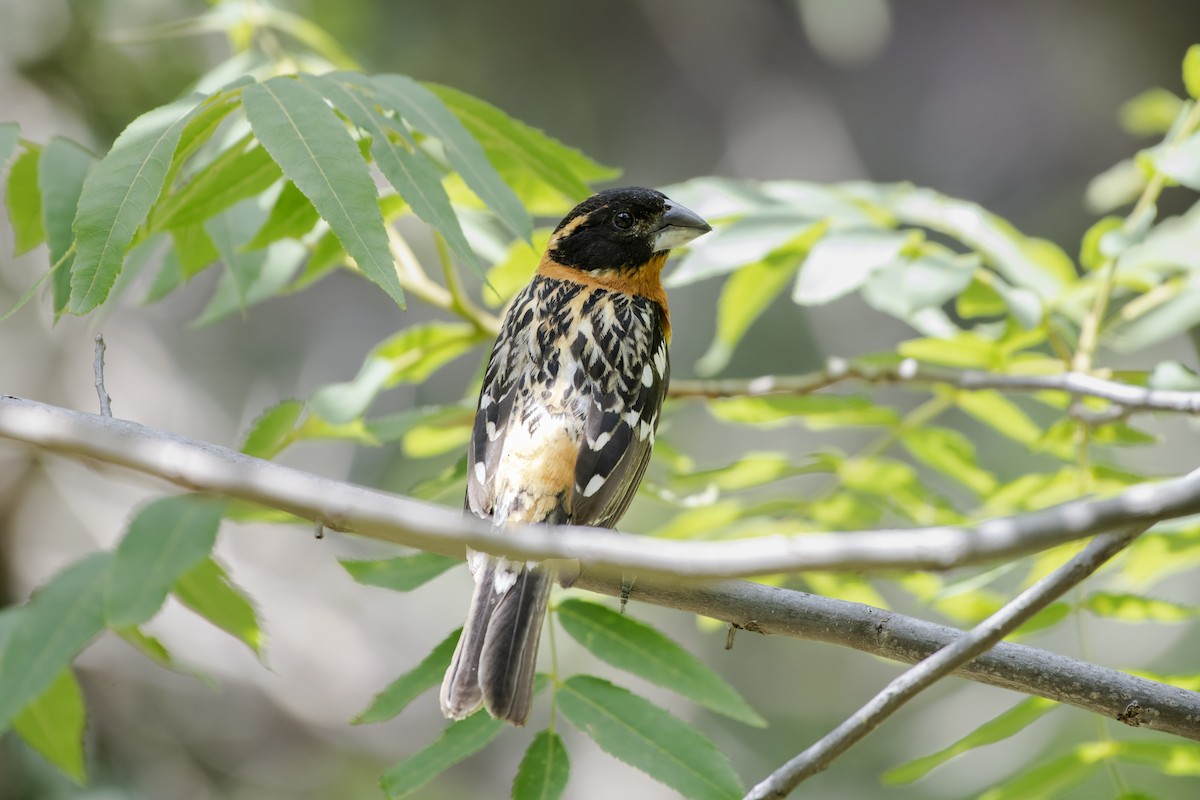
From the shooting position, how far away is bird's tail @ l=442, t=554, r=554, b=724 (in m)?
2.61

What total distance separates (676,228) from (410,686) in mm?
2023

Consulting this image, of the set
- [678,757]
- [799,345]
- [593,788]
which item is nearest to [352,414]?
[678,757]

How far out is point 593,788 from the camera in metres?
7.60

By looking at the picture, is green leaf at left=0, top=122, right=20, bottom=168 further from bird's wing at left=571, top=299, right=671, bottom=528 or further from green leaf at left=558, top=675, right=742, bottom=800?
green leaf at left=558, top=675, right=742, bottom=800

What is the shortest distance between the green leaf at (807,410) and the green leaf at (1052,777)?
1.10 meters

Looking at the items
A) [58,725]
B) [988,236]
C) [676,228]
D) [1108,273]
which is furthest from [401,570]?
[1108,273]

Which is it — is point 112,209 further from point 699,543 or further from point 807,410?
point 807,410

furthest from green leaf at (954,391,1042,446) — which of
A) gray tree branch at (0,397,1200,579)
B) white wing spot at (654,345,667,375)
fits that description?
gray tree branch at (0,397,1200,579)

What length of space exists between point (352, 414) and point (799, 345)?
6585 millimetres

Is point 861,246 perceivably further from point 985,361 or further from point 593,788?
point 593,788

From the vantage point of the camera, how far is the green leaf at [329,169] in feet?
7.13

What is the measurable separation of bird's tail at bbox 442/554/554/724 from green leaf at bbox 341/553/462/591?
134 millimetres

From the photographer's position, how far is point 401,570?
2770 millimetres

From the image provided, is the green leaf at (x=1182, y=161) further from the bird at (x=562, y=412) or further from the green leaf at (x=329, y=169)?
the green leaf at (x=329, y=169)
